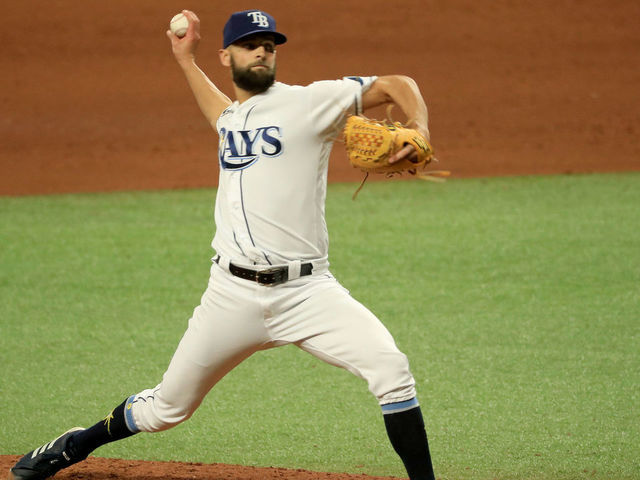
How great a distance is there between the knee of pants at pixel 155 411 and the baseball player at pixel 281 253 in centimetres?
1

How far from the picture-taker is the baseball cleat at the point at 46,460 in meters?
3.54

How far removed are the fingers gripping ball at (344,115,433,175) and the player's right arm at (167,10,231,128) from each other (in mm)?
750

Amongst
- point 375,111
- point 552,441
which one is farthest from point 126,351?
point 375,111

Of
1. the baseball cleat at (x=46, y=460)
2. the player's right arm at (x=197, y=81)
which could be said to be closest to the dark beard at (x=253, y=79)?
A: the player's right arm at (x=197, y=81)

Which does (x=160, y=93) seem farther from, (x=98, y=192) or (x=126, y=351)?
(x=126, y=351)

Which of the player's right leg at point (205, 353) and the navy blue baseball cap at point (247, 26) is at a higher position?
the navy blue baseball cap at point (247, 26)

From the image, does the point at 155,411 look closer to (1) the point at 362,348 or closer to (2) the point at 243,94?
(1) the point at 362,348

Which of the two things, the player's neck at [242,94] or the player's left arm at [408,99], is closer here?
the player's left arm at [408,99]

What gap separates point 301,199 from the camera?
10.4ft

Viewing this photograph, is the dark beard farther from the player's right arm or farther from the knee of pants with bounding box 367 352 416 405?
the knee of pants with bounding box 367 352 416 405

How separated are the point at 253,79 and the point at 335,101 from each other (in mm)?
326

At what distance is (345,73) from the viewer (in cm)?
1339

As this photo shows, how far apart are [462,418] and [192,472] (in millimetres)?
1369

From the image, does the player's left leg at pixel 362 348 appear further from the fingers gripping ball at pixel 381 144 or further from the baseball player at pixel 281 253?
the fingers gripping ball at pixel 381 144
